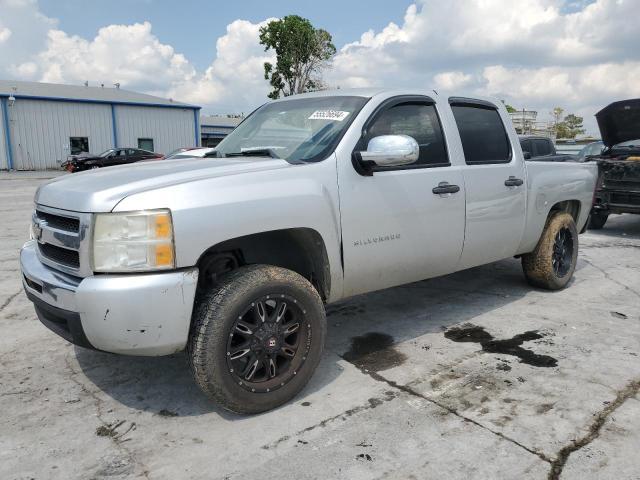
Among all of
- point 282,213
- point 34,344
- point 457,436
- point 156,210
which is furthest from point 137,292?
point 34,344

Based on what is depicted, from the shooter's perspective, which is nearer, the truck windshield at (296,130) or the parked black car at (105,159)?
the truck windshield at (296,130)

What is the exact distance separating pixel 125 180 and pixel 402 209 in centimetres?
177

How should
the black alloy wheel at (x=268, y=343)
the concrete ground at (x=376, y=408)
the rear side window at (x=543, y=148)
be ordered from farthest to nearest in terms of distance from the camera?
the rear side window at (x=543, y=148) → the black alloy wheel at (x=268, y=343) → the concrete ground at (x=376, y=408)

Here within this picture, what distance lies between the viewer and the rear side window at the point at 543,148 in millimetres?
12100

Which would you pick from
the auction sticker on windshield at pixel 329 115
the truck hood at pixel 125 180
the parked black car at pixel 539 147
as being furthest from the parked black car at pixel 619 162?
the truck hood at pixel 125 180

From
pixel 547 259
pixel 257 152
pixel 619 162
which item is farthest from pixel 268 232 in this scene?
pixel 619 162

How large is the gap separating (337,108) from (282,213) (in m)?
1.15

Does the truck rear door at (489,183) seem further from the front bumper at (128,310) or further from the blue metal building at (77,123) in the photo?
the blue metal building at (77,123)

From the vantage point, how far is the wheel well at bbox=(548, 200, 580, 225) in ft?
18.2

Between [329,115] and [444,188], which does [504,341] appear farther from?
[329,115]

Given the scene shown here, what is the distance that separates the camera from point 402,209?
367cm

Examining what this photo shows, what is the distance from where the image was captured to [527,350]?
3.98m

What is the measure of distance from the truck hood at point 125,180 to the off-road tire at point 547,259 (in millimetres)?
3156

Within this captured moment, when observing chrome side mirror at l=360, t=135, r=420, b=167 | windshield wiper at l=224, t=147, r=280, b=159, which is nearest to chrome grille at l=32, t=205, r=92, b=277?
windshield wiper at l=224, t=147, r=280, b=159
